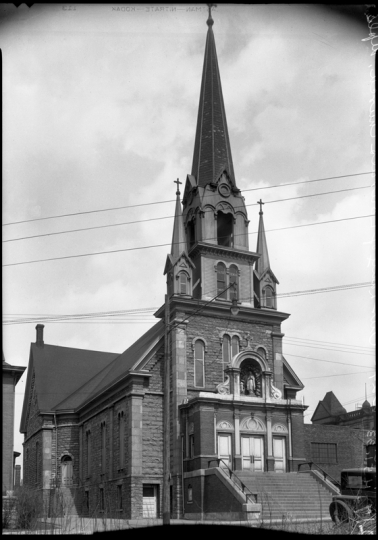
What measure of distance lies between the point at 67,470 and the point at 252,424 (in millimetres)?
13349

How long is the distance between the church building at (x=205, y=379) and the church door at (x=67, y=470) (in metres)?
2.56

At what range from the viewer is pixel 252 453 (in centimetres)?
2828

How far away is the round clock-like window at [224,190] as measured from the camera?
1220 inches

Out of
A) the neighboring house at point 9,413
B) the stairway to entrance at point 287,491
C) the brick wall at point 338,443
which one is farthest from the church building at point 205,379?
the brick wall at point 338,443

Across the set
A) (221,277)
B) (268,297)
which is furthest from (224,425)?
(221,277)

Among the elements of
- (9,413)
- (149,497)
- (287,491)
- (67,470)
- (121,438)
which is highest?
(9,413)

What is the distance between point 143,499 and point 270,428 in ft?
20.8

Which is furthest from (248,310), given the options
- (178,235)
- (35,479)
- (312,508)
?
(35,479)

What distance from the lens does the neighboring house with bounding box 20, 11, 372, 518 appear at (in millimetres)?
27891

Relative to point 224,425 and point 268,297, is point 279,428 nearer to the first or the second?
point 224,425

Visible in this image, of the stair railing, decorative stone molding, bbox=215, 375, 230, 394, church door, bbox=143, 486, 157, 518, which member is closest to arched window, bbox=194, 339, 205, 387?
decorative stone molding, bbox=215, 375, 230, 394

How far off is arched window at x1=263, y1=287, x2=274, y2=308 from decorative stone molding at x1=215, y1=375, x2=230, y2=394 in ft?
14.0

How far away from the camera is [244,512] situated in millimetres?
22062

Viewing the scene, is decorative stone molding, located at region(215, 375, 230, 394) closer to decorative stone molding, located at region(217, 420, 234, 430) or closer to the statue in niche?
the statue in niche
